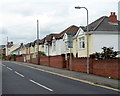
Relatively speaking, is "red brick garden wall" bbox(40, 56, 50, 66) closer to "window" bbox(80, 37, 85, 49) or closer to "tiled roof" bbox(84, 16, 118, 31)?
"window" bbox(80, 37, 85, 49)

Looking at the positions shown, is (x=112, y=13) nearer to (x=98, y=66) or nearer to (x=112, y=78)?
(x=98, y=66)

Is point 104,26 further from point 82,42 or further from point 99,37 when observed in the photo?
point 82,42

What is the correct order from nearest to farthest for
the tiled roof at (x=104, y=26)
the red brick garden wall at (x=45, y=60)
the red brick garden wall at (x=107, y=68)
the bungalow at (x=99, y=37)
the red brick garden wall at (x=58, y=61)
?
the red brick garden wall at (x=107, y=68), the bungalow at (x=99, y=37), the red brick garden wall at (x=58, y=61), the tiled roof at (x=104, y=26), the red brick garden wall at (x=45, y=60)

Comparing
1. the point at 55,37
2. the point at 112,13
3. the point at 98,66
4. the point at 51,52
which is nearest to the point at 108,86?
the point at 98,66

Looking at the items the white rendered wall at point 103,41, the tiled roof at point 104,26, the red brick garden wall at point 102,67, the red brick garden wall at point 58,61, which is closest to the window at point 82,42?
the tiled roof at point 104,26

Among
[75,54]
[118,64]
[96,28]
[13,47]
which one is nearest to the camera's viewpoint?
[118,64]

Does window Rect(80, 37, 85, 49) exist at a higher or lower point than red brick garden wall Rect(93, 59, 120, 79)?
higher

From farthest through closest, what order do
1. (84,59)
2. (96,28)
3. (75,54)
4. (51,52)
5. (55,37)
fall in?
(51,52) < (55,37) < (75,54) < (96,28) < (84,59)

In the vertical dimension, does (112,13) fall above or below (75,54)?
above

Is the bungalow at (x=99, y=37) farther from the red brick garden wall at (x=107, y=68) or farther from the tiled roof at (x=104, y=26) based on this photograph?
the red brick garden wall at (x=107, y=68)

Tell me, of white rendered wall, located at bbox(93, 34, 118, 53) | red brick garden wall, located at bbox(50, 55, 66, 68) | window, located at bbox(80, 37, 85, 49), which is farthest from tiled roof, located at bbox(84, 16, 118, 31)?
red brick garden wall, located at bbox(50, 55, 66, 68)

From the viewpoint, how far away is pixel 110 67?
64.6 feet

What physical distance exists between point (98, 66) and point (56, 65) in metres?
14.2

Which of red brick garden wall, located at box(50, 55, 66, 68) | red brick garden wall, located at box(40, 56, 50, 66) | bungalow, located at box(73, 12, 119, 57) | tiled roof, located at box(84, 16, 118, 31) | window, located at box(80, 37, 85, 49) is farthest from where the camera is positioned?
red brick garden wall, located at box(40, 56, 50, 66)
